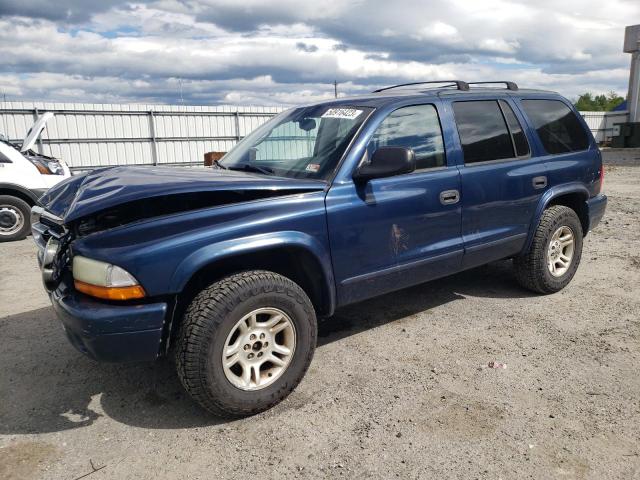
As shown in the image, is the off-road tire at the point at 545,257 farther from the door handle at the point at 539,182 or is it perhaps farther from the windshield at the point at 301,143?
the windshield at the point at 301,143

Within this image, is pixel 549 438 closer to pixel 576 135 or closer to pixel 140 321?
pixel 140 321

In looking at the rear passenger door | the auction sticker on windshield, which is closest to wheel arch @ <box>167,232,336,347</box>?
the auction sticker on windshield

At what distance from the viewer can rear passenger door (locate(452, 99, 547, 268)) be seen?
395 cm

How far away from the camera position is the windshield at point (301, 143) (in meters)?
3.42

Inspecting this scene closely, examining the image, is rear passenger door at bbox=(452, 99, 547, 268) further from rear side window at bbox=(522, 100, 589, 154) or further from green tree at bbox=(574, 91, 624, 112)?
green tree at bbox=(574, 91, 624, 112)

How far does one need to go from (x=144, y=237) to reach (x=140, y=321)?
421 mm

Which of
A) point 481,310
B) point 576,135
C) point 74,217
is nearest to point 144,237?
point 74,217

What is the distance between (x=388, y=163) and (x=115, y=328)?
1776 mm

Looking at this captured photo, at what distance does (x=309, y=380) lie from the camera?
340 centimetres

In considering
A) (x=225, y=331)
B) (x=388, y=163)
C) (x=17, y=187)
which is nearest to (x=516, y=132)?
(x=388, y=163)

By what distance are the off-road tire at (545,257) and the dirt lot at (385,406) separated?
0.64ft

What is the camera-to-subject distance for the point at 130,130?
17.0 meters

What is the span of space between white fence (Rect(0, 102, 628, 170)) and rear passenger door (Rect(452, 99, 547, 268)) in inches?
575

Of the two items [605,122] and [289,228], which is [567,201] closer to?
[289,228]
